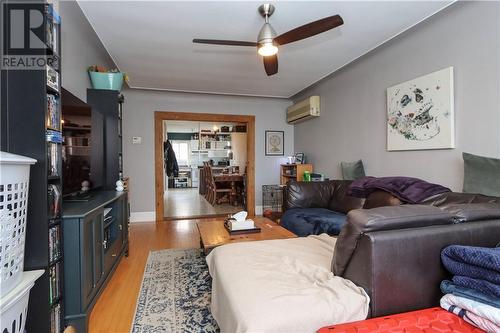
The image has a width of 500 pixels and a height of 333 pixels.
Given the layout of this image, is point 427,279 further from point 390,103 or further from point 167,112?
point 167,112

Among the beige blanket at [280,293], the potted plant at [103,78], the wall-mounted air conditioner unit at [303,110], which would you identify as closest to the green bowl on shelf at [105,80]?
the potted plant at [103,78]

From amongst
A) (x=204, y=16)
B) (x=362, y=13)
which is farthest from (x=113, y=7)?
(x=362, y=13)

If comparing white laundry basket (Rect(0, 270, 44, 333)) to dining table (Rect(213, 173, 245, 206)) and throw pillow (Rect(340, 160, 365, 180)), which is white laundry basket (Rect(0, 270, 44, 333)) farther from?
dining table (Rect(213, 173, 245, 206))

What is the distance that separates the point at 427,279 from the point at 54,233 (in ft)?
6.25

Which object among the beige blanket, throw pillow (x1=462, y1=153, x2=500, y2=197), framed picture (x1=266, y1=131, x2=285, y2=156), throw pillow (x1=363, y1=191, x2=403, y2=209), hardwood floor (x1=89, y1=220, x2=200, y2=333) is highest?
framed picture (x1=266, y1=131, x2=285, y2=156)

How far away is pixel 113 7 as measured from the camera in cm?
217

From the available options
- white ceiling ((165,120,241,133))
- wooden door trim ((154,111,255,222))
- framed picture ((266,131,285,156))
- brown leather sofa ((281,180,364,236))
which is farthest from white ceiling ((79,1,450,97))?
white ceiling ((165,120,241,133))

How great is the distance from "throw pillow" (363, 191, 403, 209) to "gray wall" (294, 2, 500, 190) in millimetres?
384

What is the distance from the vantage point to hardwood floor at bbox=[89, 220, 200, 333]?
179 cm

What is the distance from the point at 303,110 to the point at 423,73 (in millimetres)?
2273

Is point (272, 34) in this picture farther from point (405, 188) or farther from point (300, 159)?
point (300, 159)

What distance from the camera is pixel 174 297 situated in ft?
6.77

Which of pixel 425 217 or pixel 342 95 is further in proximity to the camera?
pixel 342 95

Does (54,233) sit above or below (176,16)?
below
